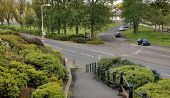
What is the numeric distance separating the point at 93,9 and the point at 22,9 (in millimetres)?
27728

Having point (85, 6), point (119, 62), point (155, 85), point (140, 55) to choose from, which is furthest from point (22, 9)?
point (155, 85)

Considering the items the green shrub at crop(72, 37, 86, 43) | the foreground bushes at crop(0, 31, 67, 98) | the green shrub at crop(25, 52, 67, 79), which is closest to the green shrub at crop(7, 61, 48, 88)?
the foreground bushes at crop(0, 31, 67, 98)

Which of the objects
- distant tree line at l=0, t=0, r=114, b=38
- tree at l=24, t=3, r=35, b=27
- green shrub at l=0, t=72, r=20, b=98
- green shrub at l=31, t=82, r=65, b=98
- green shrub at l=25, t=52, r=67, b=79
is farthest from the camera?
tree at l=24, t=3, r=35, b=27

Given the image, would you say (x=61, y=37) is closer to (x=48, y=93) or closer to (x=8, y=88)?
(x=48, y=93)

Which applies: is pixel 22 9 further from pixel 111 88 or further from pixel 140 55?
pixel 111 88

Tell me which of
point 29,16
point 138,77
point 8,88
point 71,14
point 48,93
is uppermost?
point 71,14

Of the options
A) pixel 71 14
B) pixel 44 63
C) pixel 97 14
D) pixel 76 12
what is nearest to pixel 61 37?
pixel 71 14

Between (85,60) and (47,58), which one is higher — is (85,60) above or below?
below

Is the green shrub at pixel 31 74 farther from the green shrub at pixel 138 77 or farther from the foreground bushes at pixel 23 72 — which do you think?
the green shrub at pixel 138 77

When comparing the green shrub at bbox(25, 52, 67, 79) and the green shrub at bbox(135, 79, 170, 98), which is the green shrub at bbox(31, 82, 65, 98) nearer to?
the green shrub at bbox(135, 79, 170, 98)

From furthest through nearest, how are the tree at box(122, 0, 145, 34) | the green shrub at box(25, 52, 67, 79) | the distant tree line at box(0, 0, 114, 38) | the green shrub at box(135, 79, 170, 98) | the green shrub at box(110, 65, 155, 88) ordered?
the tree at box(122, 0, 145, 34), the distant tree line at box(0, 0, 114, 38), the green shrub at box(25, 52, 67, 79), the green shrub at box(110, 65, 155, 88), the green shrub at box(135, 79, 170, 98)

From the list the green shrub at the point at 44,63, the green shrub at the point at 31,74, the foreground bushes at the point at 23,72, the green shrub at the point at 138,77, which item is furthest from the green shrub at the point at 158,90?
the green shrub at the point at 44,63

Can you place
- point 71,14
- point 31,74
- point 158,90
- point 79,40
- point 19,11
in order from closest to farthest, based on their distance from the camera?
point 158,90 < point 31,74 < point 79,40 < point 71,14 < point 19,11

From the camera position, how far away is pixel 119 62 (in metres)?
27.1
